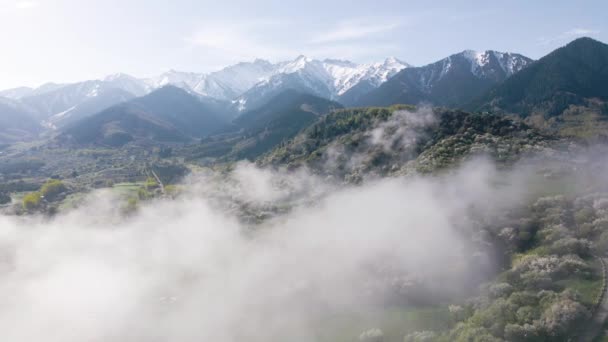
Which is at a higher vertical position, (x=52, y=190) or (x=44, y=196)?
(x=52, y=190)

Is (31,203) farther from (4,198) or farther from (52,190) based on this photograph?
(4,198)

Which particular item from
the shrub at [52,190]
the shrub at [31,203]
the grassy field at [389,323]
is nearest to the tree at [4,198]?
the shrub at [52,190]

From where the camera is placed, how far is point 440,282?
60.8m

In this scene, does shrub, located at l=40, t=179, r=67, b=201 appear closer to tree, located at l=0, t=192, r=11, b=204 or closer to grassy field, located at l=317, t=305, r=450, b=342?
tree, located at l=0, t=192, r=11, b=204

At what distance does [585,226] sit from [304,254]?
1922 inches

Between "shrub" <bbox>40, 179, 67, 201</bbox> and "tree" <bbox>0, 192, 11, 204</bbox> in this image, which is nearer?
"shrub" <bbox>40, 179, 67, 201</bbox>

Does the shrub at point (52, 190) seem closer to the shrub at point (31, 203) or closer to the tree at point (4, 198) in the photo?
the shrub at point (31, 203)

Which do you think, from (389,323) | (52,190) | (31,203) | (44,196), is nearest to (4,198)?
(44,196)

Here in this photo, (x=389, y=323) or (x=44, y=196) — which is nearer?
(x=389, y=323)

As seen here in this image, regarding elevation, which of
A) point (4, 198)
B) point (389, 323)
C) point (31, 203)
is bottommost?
point (389, 323)

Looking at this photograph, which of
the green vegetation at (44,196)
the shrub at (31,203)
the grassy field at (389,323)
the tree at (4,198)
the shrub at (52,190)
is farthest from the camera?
the tree at (4,198)

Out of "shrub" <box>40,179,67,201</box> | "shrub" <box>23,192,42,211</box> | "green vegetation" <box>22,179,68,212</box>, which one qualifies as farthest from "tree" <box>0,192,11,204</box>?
"shrub" <box>23,192,42,211</box>

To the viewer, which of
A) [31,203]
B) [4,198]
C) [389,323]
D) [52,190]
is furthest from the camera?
[52,190]

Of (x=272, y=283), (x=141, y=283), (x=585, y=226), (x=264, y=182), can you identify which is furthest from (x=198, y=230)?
(x=585, y=226)
